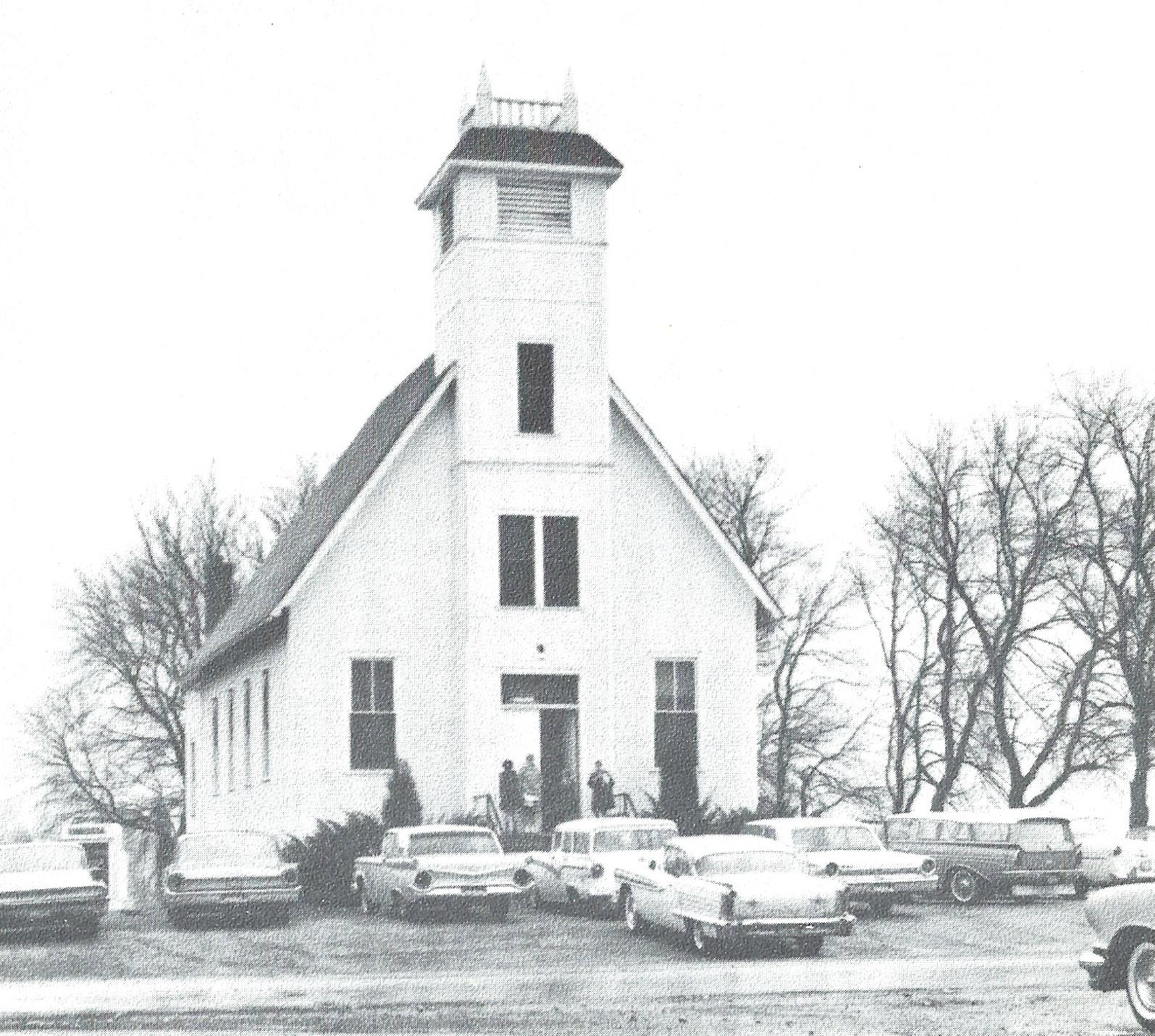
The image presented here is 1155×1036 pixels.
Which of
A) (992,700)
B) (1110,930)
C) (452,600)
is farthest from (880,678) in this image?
(1110,930)

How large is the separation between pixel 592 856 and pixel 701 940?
560 cm

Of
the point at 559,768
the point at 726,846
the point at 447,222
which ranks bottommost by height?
the point at 726,846

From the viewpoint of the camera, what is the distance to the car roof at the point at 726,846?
25562 millimetres

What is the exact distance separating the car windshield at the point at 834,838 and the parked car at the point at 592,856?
5.98ft

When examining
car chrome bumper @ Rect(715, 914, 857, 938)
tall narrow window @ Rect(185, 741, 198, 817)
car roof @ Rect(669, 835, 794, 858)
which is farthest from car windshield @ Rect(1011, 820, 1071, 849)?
tall narrow window @ Rect(185, 741, 198, 817)

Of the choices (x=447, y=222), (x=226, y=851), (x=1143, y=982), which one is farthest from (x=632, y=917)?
(x=447, y=222)

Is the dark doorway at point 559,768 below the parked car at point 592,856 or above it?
above

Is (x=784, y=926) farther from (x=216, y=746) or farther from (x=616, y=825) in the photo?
(x=216, y=746)

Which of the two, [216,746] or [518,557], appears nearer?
[518,557]

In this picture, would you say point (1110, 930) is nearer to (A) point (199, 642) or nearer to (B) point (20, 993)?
(B) point (20, 993)

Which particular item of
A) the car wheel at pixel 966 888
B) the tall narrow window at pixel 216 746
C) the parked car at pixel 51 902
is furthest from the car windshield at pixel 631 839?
the tall narrow window at pixel 216 746

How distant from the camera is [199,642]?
65.3 metres

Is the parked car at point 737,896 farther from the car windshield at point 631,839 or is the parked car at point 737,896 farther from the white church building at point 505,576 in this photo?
the white church building at point 505,576

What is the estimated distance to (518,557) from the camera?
127 feet
